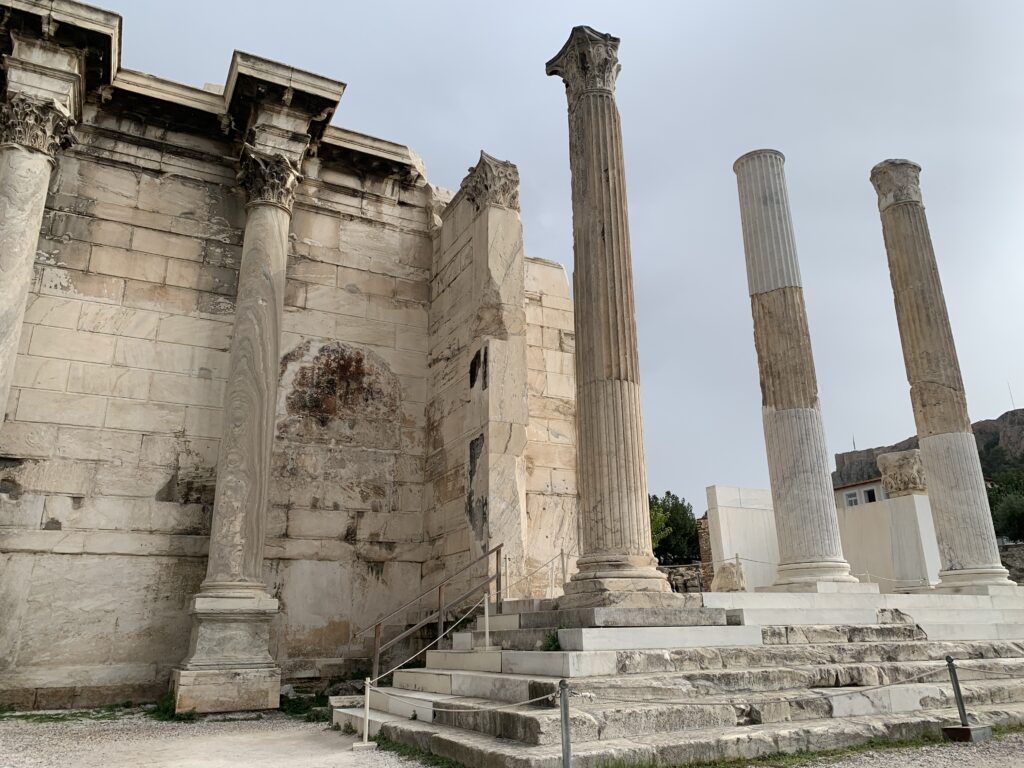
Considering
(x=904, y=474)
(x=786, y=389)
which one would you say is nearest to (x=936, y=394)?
(x=786, y=389)

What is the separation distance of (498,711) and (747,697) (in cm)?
209

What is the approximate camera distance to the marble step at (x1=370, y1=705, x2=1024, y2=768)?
15.9ft

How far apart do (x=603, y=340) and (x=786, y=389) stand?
539cm

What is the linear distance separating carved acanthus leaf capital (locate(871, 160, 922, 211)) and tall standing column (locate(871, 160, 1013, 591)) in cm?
2


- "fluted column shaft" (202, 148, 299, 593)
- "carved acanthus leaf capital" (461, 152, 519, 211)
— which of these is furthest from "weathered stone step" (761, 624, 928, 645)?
"carved acanthus leaf capital" (461, 152, 519, 211)

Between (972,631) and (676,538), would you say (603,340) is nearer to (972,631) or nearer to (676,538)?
A: (972,631)

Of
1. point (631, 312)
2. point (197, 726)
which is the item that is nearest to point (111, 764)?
point (197, 726)

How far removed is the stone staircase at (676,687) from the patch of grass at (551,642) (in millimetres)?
26

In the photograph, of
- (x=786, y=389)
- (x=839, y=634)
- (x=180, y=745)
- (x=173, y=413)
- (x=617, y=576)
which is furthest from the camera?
(x=786, y=389)

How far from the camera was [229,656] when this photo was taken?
29.8 ft

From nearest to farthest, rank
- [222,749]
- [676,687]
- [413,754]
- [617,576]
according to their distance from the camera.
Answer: [413,754] < [676,687] < [222,749] < [617,576]

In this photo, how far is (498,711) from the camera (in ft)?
18.5

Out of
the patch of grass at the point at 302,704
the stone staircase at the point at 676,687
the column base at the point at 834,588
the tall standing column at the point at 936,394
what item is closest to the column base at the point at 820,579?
the column base at the point at 834,588

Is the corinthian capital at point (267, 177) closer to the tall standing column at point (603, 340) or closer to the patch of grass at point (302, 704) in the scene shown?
the tall standing column at point (603, 340)
